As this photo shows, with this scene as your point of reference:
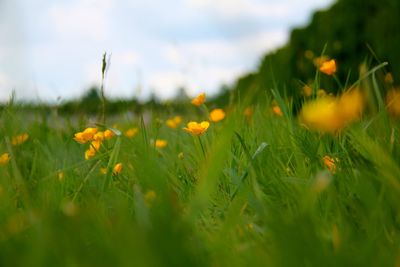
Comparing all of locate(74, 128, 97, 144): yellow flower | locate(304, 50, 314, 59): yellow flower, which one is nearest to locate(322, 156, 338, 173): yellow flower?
locate(74, 128, 97, 144): yellow flower

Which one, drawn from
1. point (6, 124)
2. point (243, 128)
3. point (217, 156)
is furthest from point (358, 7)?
point (217, 156)

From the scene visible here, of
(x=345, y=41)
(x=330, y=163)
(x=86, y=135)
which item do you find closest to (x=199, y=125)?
(x=86, y=135)

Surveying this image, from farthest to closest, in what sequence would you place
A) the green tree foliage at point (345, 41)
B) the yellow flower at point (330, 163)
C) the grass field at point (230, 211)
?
the green tree foliage at point (345, 41) < the yellow flower at point (330, 163) < the grass field at point (230, 211)

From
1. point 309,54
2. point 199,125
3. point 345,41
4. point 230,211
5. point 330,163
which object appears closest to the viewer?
point 230,211

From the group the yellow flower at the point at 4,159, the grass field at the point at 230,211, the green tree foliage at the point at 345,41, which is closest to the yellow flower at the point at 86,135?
the grass field at the point at 230,211

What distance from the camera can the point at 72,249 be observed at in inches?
28.6

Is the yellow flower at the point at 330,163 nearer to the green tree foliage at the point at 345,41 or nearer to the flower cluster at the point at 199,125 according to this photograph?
the flower cluster at the point at 199,125

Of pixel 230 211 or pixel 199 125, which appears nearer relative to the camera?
pixel 230 211

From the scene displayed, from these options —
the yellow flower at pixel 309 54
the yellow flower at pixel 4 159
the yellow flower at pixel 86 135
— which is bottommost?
the yellow flower at pixel 309 54

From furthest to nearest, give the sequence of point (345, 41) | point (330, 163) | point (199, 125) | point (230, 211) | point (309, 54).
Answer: point (309, 54) < point (345, 41) < point (199, 125) < point (330, 163) < point (230, 211)

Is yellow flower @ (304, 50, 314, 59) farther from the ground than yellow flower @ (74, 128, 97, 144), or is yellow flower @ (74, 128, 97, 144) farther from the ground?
yellow flower @ (74, 128, 97, 144)

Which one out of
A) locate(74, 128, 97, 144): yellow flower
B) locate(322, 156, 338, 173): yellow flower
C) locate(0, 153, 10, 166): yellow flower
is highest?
locate(322, 156, 338, 173): yellow flower

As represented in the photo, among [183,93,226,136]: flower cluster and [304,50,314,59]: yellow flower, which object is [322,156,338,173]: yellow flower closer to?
[183,93,226,136]: flower cluster

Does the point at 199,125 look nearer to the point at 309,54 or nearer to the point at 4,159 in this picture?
the point at 4,159
